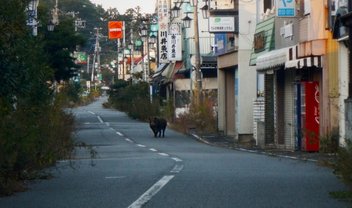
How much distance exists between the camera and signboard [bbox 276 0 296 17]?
31.7 meters

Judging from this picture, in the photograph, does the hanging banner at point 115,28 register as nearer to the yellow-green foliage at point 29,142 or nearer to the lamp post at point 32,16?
the lamp post at point 32,16

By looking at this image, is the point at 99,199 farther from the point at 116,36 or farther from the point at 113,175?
the point at 116,36

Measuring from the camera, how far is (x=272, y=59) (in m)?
32.7

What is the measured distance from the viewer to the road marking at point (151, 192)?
13989 mm

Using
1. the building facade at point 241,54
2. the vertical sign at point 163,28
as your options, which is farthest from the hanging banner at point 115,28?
the building facade at point 241,54

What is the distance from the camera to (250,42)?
41562 millimetres

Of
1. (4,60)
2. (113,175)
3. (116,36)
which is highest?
(116,36)

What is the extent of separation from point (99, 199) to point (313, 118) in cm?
1664

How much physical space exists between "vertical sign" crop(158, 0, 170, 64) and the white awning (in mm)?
32248

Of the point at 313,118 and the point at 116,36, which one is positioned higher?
the point at 116,36

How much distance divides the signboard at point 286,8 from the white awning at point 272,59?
1.21 meters

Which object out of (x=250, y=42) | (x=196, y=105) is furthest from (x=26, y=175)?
(x=196, y=105)

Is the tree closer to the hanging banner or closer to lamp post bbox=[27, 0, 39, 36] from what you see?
lamp post bbox=[27, 0, 39, 36]

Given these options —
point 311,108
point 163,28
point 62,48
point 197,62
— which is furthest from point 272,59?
point 163,28
